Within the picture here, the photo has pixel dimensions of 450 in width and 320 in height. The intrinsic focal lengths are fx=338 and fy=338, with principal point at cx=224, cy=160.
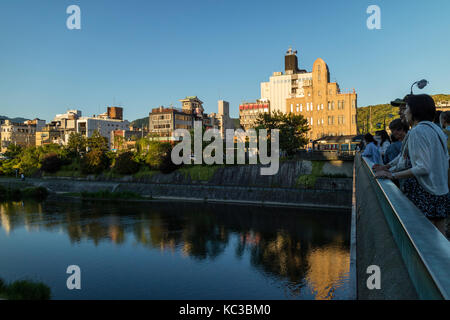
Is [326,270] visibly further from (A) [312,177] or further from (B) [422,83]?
(A) [312,177]

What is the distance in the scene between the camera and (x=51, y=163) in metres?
79.4

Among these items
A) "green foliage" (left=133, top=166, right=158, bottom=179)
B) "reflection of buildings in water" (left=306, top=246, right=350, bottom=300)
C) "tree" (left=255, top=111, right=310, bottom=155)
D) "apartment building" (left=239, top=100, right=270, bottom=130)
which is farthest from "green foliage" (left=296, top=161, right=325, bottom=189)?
"apartment building" (left=239, top=100, right=270, bottom=130)

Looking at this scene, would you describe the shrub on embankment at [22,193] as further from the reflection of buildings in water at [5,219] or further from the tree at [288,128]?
the tree at [288,128]

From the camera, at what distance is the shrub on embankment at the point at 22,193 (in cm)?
6394

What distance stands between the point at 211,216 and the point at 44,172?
54730mm

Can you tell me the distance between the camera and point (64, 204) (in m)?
57.3

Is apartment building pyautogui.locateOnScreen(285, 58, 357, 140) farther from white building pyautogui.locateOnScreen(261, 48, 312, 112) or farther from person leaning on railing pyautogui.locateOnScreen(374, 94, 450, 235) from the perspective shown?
person leaning on railing pyautogui.locateOnScreen(374, 94, 450, 235)

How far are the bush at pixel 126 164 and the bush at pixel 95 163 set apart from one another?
4.15 meters

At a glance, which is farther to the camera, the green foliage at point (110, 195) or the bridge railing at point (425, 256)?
the green foliage at point (110, 195)

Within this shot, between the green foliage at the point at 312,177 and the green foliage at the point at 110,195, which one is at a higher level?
the green foliage at the point at 312,177

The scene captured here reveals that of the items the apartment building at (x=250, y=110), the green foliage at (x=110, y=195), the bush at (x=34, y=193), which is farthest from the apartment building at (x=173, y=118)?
the bush at (x=34, y=193)

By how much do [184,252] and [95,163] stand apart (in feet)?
163

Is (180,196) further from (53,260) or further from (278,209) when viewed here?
(53,260)

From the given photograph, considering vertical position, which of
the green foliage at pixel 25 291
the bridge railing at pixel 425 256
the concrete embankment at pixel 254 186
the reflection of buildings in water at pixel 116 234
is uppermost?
the bridge railing at pixel 425 256
